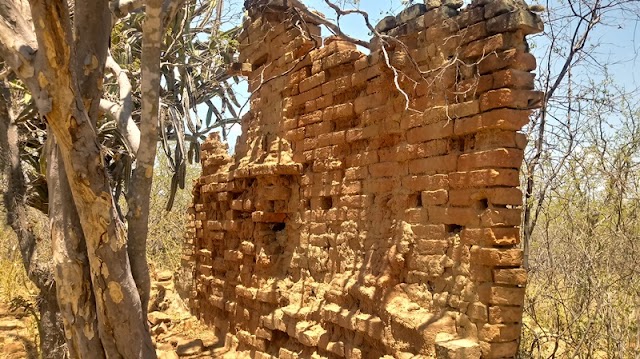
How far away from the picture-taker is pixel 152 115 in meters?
3.46

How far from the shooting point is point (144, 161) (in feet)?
11.6

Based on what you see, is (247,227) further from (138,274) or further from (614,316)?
(614,316)

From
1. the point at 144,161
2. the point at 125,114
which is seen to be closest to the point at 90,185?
the point at 144,161

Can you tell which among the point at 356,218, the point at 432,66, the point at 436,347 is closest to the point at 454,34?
the point at 432,66

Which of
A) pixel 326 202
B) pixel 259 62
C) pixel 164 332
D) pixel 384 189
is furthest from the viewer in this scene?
pixel 164 332

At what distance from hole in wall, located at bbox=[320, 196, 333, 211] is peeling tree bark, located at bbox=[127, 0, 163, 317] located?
142 cm

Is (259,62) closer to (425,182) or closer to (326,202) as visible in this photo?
(326,202)

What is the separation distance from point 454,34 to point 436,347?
1879 mm

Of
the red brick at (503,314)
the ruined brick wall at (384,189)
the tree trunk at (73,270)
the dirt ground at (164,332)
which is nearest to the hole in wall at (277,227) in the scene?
the ruined brick wall at (384,189)

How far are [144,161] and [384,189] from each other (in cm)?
167

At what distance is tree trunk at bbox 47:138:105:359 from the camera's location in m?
3.35

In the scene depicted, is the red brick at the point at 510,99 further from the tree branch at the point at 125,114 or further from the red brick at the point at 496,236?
the tree branch at the point at 125,114

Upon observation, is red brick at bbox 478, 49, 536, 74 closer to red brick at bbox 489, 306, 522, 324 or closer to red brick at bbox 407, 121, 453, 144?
red brick at bbox 407, 121, 453, 144

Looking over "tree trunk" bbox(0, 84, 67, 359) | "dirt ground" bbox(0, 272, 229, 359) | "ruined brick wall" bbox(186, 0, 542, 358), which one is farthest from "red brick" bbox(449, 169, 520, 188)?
"tree trunk" bbox(0, 84, 67, 359)
